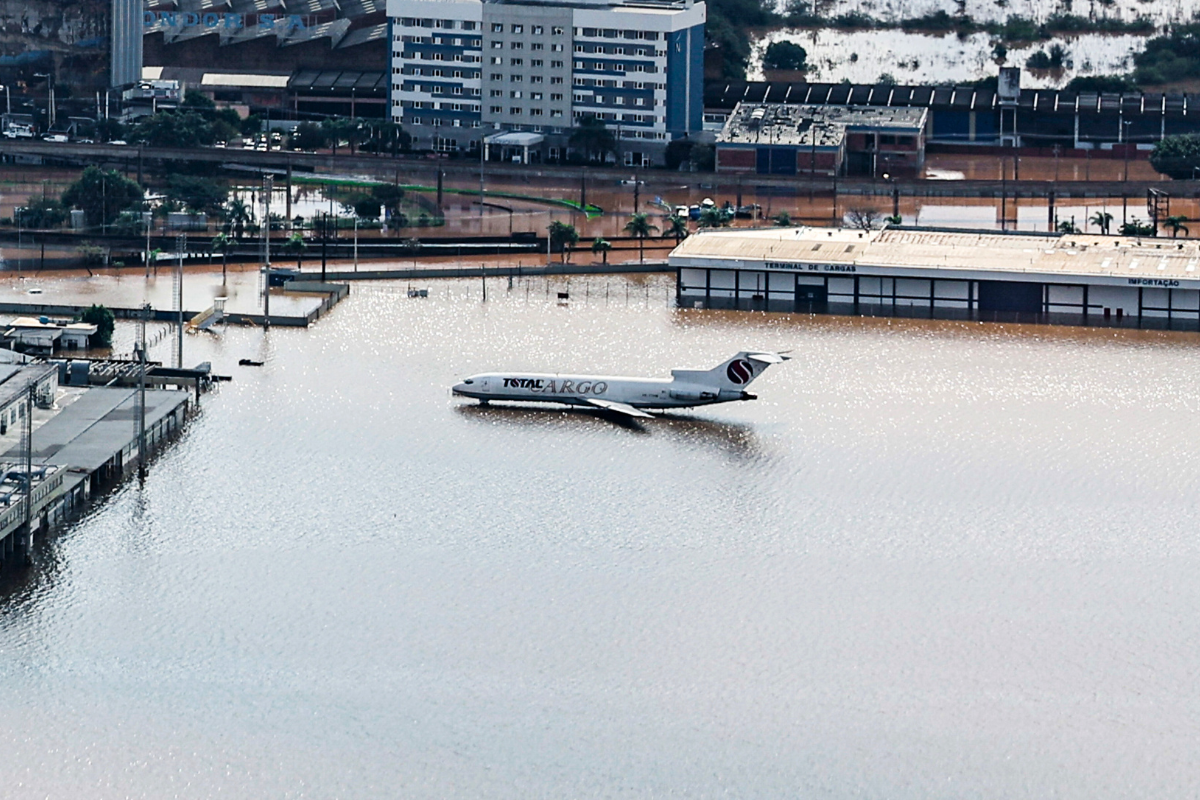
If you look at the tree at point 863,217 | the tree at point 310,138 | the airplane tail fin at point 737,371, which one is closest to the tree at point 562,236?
the tree at point 863,217

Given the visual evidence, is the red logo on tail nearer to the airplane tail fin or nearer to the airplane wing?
the airplane tail fin

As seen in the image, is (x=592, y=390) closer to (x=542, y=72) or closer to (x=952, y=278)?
(x=952, y=278)

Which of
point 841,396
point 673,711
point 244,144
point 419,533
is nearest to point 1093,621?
point 673,711

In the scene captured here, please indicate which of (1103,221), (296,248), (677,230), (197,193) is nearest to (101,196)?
(197,193)

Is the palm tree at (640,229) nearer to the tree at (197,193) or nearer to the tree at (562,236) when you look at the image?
the tree at (562,236)

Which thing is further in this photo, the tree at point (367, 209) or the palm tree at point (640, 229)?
the tree at point (367, 209)

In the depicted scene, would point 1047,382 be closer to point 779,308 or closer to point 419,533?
point 779,308

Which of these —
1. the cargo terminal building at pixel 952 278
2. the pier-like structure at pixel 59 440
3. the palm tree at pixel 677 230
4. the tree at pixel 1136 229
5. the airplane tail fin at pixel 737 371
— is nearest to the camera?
the pier-like structure at pixel 59 440
